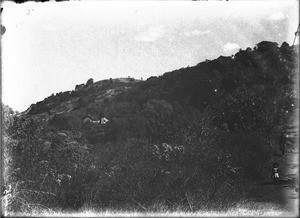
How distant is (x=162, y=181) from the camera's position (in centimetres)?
1071

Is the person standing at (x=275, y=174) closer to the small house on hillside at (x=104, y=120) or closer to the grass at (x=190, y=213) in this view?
the grass at (x=190, y=213)

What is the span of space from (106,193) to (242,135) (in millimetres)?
4122

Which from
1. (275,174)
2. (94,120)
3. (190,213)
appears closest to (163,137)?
(94,120)

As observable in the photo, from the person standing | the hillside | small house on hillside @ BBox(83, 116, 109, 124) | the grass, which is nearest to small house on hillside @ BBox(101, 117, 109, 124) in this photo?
small house on hillside @ BBox(83, 116, 109, 124)

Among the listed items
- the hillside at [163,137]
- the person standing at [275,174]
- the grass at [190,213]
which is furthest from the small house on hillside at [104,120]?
the person standing at [275,174]

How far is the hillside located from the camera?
33.4 feet

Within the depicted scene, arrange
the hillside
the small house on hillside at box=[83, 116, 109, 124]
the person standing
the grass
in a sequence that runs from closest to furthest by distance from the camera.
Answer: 1. the grass
2. the person standing
3. the hillside
4. the small house on hillside at box=[83, 116, 109, 124]

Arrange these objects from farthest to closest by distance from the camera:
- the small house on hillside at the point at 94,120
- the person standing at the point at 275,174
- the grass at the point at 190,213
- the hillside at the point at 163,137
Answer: the small house on hillside at the point at 94,120, the hillside at the point at 163,137, the person standing at the point at 275,174, the grass at the point at 190,213

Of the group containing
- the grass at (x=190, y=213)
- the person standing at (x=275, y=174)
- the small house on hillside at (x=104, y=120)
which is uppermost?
the small house on hillside at (x=104, y=120)

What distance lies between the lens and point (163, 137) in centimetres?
1205

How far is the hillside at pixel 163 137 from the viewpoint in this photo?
33.4 ft

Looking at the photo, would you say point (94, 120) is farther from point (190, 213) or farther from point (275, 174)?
point (275, 174)

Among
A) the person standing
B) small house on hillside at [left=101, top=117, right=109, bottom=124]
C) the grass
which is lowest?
the grass

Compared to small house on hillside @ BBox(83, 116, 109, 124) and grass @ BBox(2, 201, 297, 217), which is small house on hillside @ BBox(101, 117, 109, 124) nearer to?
small house on hillside @ BBox(83, 116, 109, 124)
